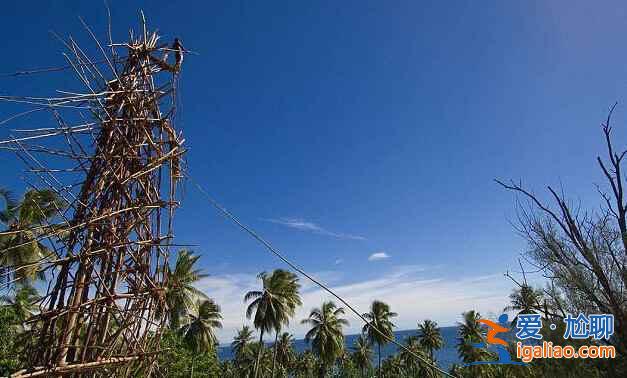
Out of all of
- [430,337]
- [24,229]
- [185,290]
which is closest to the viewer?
[24,229]

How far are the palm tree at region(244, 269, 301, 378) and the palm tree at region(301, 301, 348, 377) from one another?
17.5ft

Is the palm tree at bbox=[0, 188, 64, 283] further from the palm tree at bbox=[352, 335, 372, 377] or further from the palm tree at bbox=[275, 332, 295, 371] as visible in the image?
the palm tree at bbox=[352, 335, 372, 377]

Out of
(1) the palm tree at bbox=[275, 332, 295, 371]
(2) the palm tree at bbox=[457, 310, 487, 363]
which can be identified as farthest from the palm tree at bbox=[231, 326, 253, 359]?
(2) the palm tree at bbox=[457, 310, 487, 363]

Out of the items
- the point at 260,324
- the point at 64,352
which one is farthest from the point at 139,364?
the point at 260,324

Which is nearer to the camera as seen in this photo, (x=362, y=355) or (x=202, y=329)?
(x=202, y=329)

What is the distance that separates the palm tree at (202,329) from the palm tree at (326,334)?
9.15m

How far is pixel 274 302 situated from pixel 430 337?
24145mm

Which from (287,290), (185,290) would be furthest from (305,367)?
(185,290)

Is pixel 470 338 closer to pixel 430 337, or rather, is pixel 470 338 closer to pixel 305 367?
pixel 430 337

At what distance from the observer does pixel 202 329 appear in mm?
26328

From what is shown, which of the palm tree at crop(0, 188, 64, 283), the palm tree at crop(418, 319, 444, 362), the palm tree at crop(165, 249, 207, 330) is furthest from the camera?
the palm tree at crop(418, 319, 444, 362)

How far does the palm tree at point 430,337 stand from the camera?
1596 inches

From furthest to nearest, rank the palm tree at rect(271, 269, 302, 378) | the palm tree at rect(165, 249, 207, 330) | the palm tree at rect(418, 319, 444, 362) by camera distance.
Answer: the palm tree at rect(418, 319, 444, 362) → the palm tree at rect(271, 269, 302, 378) → the palm tree at rect(165, 249, 207, 330)

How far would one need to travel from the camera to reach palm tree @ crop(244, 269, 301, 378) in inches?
1026
